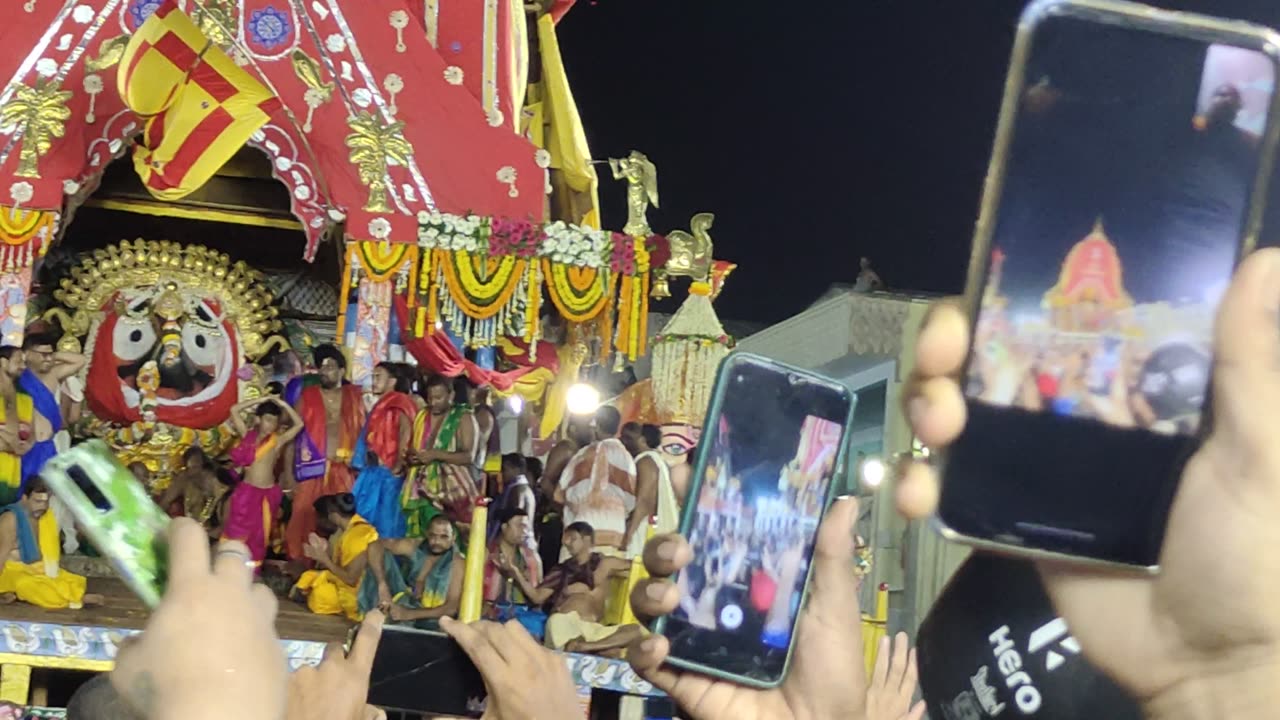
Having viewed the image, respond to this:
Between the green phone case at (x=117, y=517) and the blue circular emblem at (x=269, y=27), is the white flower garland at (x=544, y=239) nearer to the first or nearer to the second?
the blue circular emblem at (x=269, y=27)

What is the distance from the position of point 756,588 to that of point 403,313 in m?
4.66

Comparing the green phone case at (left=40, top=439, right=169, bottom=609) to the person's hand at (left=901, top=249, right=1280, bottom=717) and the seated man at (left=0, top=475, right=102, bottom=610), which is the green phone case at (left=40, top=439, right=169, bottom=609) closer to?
the person's hand at (left=901, top=249, right=1280, bottom=717)

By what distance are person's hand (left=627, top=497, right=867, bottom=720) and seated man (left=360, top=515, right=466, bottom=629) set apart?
4.58m

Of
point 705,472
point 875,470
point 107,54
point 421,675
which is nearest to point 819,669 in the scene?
point 705,472

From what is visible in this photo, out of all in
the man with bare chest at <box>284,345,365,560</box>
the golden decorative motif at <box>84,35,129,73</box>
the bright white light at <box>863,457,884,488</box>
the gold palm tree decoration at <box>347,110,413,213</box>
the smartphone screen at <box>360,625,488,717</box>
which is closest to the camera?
the smartphone screen at <box>360,625,488,717</box>

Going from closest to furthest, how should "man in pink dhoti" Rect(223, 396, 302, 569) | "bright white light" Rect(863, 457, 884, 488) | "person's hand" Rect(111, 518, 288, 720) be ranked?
"person's hand" Rect(111, 518, 288, 720) < "bright white light" Rect(863, 457, 884, 488) < "man in pink dhoti" Rect(223, 396, 302, 569)

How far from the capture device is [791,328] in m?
13.1

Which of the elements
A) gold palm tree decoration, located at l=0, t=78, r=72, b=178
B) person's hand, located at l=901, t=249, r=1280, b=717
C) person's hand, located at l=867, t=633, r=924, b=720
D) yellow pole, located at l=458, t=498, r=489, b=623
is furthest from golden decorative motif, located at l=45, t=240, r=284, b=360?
person's hand, located at l=901, t=249, r=1280, b=717

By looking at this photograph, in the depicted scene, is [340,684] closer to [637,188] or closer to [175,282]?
[637,188]

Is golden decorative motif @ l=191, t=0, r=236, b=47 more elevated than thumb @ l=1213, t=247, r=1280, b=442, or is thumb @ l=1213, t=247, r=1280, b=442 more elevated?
golden decorative motif @ l=191, t=0, r=236, b=47

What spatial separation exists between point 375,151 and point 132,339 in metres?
2.37

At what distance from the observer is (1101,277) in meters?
0.77

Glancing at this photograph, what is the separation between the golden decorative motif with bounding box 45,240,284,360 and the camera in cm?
723

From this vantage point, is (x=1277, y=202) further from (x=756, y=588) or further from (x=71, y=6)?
(x=71, y=6)
